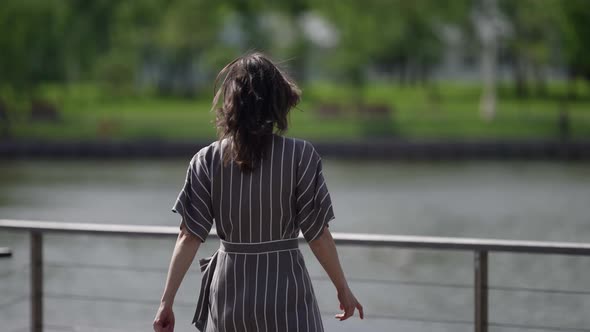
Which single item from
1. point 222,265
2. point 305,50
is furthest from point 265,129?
point 305,50

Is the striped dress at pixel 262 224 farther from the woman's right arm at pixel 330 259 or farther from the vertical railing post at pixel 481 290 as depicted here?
the vertical railing post at pixel 481 290

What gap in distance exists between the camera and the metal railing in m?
3.41

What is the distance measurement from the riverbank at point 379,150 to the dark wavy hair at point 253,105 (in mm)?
39223

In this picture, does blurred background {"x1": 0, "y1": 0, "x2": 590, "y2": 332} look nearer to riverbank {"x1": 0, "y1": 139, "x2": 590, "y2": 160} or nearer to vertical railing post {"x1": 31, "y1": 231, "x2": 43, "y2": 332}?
riverbank {"x1": 0, "y1": 139, "x2": 590, "y2": 160}

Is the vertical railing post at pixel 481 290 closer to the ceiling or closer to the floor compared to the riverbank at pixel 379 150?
closer to the floor

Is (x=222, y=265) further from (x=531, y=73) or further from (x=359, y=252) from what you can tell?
(x=531, y=73)

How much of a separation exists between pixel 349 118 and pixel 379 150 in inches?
225

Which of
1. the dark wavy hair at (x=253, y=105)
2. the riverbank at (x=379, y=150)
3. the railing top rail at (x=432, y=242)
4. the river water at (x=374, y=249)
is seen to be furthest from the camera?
the riverbank at (x=379, y=150)

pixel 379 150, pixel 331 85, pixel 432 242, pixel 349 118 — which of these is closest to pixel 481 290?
pixel 432 242

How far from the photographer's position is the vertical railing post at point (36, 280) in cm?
395

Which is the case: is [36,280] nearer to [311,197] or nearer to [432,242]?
[432,242]

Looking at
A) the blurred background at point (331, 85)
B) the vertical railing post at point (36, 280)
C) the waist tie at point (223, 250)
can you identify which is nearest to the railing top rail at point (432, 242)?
the vertical railing post at point (36, 280)

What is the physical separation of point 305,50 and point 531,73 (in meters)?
11.1

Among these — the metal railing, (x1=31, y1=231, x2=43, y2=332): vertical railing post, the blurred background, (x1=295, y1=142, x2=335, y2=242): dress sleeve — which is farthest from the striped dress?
the blurred background
